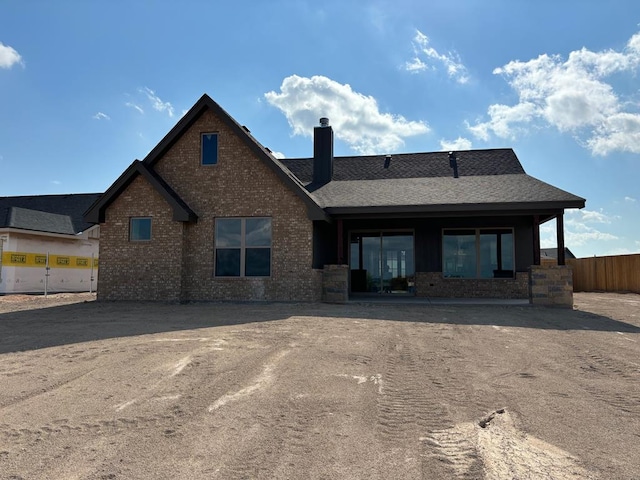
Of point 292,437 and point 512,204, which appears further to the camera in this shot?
point 512,204

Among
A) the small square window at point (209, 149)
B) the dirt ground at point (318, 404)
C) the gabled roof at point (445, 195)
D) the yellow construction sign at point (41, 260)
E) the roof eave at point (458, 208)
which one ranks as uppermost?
the small square window at point (209, 149)

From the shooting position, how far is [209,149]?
14.3 meters

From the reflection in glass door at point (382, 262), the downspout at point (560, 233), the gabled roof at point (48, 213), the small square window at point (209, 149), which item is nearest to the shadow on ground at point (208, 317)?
the downspout at point (560, 233)

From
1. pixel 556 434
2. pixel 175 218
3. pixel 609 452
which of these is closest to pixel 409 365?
pixel 556 434

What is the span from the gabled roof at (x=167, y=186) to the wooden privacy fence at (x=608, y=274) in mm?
17095

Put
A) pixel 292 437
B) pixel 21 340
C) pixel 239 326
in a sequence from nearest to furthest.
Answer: pixel 292 437 < pixel 21 340 < pixel 239 326

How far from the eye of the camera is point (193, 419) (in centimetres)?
379

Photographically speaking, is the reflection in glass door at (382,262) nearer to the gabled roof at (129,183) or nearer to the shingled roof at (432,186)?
the shingled roof at (432,186)

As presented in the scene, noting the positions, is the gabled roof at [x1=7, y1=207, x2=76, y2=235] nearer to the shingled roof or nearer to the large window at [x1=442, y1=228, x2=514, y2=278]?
the shingled roof

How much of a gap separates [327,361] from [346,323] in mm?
3491

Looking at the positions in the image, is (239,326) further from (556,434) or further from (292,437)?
(556,434)

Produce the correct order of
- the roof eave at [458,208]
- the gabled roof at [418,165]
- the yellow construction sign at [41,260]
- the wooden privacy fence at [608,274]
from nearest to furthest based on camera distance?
1. the roof eave at [458,208]
2. the gabled roof at [418,165]
3. the yellow construction sign at [41,260]
4. the wooden privacy fence at [608,274]

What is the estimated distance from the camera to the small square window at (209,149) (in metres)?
14.2

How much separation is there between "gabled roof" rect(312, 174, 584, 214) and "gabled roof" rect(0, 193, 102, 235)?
9966 millimetres
